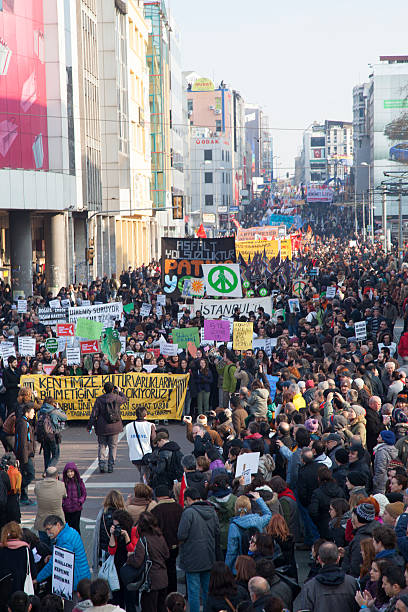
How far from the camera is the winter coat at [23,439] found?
1336 cm

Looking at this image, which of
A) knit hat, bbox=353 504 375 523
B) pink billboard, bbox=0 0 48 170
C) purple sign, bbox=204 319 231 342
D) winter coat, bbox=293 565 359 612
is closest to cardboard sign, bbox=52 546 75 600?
winter coat, bbox=293 565 359 612

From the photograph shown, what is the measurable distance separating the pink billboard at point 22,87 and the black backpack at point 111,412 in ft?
92.6

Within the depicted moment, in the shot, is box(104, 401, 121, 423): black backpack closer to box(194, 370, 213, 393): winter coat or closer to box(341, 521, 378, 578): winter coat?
box(194, 370, 213, 393): winter coat

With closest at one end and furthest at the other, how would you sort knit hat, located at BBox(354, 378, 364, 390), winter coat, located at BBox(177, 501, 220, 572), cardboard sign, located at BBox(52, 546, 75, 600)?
cardboard sign, located at BBox(52, 546, 75, 600)
winter coat, located at BBox(177, 501, 220, 572)
knit hat, located at BBox(354, 378, 364, 390)

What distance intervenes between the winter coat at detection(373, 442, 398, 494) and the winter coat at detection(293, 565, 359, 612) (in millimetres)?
3662

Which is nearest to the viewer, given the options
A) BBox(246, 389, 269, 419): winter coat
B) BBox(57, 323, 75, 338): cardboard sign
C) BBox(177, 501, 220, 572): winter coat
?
BBox(177, 501, 220, 572): winter coat

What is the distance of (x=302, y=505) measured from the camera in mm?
10773

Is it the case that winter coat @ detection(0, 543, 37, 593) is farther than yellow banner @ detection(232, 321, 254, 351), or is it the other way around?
yellow banner @ detection(232, 321, 254, 351)

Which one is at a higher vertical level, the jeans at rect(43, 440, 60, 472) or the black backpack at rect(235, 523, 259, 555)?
the black backpack at rect(235, 523, 259, 555)

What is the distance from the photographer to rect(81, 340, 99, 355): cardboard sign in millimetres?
20031

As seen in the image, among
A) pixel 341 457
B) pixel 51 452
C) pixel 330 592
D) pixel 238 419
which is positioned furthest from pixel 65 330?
pixel 330 592

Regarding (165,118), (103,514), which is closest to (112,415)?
(103,514)

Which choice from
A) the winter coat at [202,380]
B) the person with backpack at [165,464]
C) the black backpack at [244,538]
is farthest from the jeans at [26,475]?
the black backpack at [244,538]

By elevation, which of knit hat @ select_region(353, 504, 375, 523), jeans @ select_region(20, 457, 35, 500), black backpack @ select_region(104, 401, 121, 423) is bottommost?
jeans @ select_region(20, 457, 35, 500)
